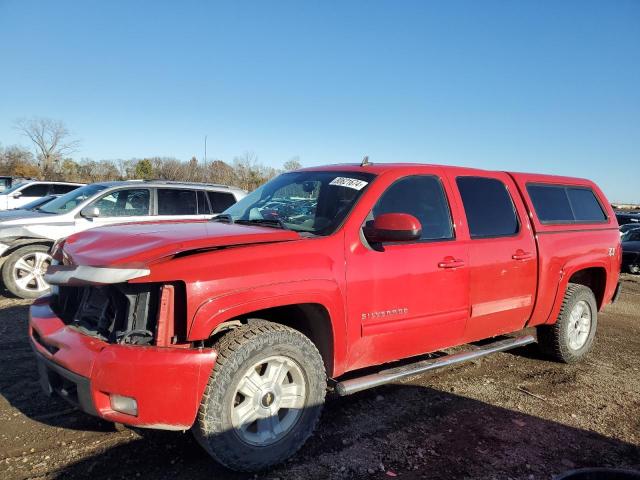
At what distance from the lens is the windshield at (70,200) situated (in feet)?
26.0

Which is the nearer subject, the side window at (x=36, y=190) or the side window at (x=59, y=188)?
the side window at (x=59, y=188)

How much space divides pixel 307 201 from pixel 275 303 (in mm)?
1210

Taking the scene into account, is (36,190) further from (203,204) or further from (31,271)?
(203,204)

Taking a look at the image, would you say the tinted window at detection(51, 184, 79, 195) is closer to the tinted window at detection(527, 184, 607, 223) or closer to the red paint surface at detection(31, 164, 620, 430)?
the red paint surface at detection(31, 164, 620, 430)

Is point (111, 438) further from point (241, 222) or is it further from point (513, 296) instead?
point (513, 296)

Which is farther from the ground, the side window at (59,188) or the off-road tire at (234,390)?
the side window at (59,188)

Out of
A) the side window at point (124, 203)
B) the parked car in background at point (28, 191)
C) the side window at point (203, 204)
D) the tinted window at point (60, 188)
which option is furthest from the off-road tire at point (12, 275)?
the tinted window at point (60, 188)

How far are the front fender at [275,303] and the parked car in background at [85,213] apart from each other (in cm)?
481

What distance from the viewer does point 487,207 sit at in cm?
441

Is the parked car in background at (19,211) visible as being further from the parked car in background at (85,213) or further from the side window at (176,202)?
the side window at (176,202)

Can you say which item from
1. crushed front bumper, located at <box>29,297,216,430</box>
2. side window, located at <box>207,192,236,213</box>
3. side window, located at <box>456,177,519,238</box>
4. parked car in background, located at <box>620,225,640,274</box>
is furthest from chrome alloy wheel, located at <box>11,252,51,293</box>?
parked car in background, located at <box>620,225,640,274</box>

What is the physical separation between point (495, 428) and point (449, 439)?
468 mm

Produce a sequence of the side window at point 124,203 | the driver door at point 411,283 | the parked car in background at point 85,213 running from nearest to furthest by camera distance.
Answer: the driver door at point 411,283 → the parked car in background at point 85,213 → the side window at point 124,203

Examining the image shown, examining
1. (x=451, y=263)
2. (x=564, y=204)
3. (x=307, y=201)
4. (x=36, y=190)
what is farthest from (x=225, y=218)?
(x=36, y=190)
